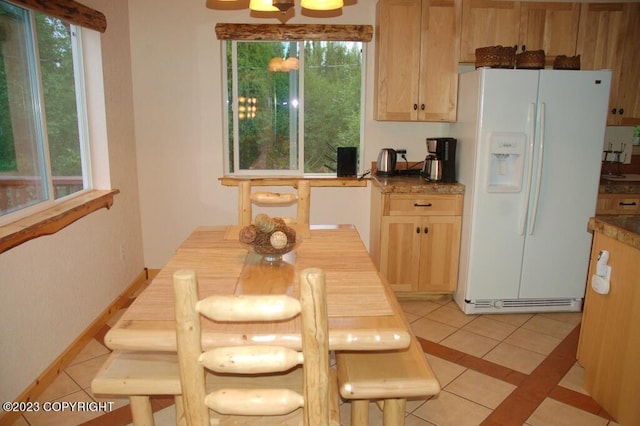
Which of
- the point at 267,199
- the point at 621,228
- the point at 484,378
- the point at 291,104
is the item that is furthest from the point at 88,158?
the point at 621,228

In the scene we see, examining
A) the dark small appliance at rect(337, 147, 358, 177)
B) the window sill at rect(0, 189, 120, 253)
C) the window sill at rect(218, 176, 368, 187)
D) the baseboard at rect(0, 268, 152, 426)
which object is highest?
the dark small appliance at rect(337, 147, 358, 177)

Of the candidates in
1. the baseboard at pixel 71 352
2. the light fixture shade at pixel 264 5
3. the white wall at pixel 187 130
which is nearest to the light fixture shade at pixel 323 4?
the light fixture shade at pixel 264 5

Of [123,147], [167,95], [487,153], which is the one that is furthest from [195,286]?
[167,95]

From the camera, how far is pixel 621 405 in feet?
6.72

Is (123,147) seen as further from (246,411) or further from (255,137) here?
(246,411)

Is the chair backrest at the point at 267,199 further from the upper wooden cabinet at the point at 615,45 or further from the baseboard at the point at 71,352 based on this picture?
the upper wooden cabinet at the point at 615,45

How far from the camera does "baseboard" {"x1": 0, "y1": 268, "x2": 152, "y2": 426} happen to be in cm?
212

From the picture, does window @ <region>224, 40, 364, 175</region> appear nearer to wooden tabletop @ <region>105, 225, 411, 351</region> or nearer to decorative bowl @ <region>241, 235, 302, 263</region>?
wooden tabletop @ <region>105, 225, 411, 351</region>

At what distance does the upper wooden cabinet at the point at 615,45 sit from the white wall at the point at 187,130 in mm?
1223

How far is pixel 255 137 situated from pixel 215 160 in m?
0.40

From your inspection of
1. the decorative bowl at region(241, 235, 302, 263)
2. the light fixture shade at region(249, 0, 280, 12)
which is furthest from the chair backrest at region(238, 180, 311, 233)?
the light fixture shade at region(249, 0, 280, 12)

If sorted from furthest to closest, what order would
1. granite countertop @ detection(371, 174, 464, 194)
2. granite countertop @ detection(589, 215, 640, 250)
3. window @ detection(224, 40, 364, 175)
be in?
1. window @ detection(224, 40, 364, 175)
2. granite countertop @ detection(371, 174, 464, 194)
3. granite countertop @ detection(589, 215, 640, 250)

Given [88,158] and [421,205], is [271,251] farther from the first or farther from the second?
[88,158]

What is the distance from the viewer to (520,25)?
338cm
